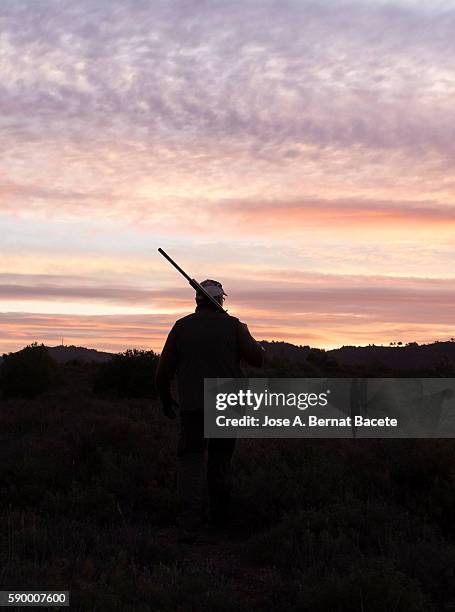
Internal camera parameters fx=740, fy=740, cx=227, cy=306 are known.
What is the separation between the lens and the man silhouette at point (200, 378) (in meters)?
8.04

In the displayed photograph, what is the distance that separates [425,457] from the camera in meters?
9.12

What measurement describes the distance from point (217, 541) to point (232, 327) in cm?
229

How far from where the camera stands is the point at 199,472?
8109 mm

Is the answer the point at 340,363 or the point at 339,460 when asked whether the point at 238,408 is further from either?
the point at 340,363

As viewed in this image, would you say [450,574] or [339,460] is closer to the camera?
[450,574]

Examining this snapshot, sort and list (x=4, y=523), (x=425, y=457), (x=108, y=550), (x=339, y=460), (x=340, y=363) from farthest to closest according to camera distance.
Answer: (x=340, y=363), (x=339, y=460), (x=425, y=457), (x=4, y=523), (x=108, y=550)

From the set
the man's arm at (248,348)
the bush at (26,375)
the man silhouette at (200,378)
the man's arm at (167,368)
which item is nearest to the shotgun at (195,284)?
the man silhouette at (200,378)

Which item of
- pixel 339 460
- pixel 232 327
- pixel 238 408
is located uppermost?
pixel 232 327

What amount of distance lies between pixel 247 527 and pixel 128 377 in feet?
50.6

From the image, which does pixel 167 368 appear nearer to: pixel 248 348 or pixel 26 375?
pixel 248 348

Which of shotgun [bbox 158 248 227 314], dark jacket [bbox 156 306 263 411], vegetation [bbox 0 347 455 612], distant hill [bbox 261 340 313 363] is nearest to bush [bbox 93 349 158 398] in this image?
vegetation [bbox 0 347 455 612]

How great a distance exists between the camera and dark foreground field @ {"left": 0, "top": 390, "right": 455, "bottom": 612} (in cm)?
554

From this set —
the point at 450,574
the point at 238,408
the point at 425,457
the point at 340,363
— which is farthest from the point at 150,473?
the point at 340,363

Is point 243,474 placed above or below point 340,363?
below
